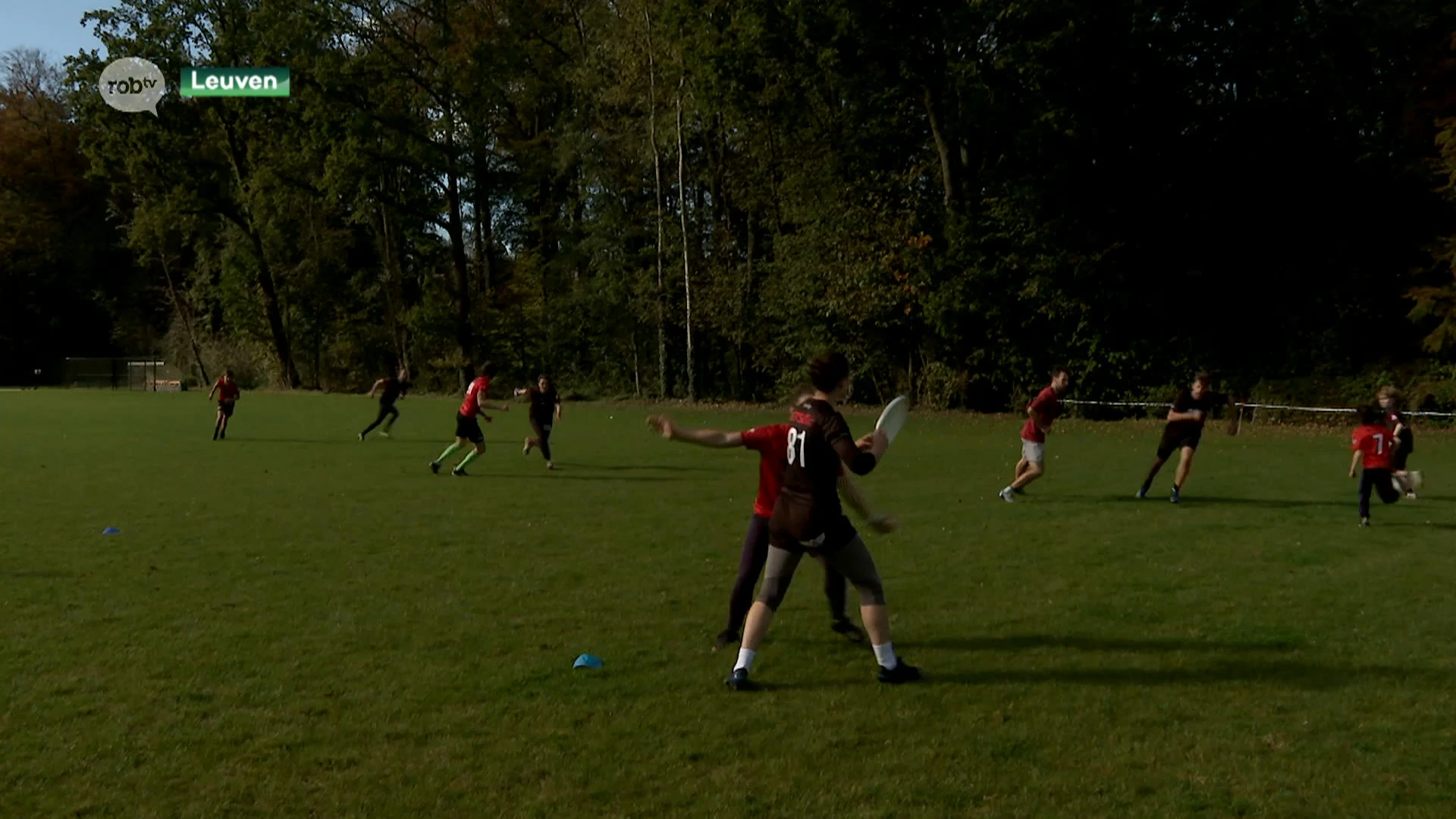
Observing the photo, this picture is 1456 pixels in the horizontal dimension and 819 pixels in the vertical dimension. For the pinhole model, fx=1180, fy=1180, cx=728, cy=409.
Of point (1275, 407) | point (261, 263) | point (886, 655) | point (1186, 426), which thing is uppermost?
point (261, 263)

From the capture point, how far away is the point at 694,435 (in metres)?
6.30

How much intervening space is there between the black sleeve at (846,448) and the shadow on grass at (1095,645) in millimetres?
1947

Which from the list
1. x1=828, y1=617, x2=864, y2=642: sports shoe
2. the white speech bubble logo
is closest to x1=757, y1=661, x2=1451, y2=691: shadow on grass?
x1=828, y1=617, x2=864, y2=642: sports shoe

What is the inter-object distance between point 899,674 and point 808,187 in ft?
105

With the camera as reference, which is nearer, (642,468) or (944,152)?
(642,468)

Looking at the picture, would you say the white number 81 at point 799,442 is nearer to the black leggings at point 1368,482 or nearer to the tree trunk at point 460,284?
the black leggings at point 1368,482

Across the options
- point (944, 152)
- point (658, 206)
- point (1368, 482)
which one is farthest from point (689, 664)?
point (658, 206)

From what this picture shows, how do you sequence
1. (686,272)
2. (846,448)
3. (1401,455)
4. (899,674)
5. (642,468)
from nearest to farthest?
1. (846,448)
2. (899,674)
3. (1401,455)
4. (642,468)
5. (686,272)

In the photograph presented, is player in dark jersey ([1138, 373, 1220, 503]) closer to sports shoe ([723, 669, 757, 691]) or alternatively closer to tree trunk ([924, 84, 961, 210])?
sports shoe ([723, 669, 757, 691])

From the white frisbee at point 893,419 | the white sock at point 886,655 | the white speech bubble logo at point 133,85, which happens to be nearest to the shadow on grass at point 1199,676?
the white sock at point 886,655

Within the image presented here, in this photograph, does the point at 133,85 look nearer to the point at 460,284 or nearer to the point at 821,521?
the point at 460,284

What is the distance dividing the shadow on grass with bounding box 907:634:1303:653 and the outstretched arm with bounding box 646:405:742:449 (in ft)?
7.05

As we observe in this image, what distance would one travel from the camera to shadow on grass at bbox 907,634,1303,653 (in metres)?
7.36

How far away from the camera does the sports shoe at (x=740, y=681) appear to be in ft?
21.3
